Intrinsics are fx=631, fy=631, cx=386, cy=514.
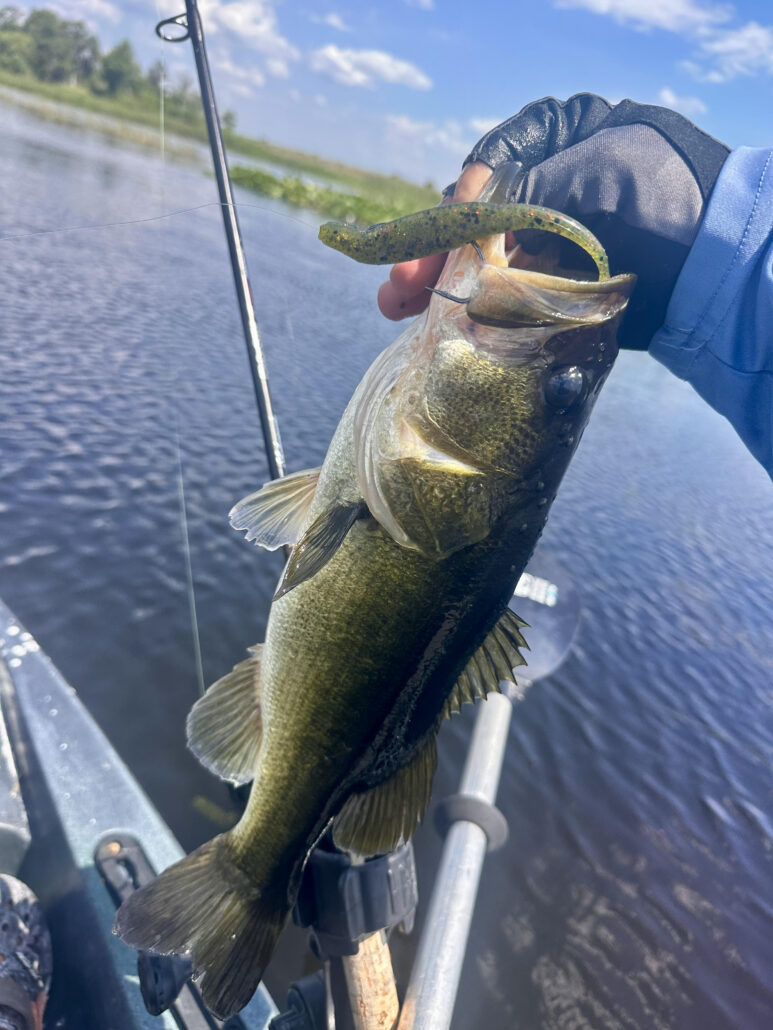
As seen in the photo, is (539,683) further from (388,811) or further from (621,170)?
(621,170)

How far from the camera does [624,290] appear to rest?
1.54 metres

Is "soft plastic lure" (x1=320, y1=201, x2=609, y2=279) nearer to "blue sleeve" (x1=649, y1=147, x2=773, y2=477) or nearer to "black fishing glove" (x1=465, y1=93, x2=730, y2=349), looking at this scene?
"black fishing glove" (x1=465, y1=93, x2=730, y2=349)

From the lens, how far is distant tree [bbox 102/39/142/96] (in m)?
40.4

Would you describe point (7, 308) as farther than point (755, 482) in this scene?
No

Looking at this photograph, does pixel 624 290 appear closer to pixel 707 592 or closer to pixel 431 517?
pixel 431 517

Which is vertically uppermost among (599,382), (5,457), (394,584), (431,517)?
(599,382)

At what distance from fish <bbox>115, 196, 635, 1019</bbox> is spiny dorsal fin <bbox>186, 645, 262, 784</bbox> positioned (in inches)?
4.2

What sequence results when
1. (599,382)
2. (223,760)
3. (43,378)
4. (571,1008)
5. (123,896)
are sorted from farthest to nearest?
(43,378), (571,1008), (123,896), (223,760), (599,382)

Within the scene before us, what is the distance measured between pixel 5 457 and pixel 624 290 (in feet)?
27.6

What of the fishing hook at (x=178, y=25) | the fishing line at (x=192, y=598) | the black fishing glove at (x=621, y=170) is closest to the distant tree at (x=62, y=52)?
the fishing line at (x=192, y=598)

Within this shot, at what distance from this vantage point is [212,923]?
187cm

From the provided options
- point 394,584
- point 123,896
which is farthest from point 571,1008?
point 394,584

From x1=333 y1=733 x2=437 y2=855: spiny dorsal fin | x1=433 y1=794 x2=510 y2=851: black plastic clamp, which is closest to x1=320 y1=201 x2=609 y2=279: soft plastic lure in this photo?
x1=333 y1=733 x2=437 y2=855: spiny dorsal fin

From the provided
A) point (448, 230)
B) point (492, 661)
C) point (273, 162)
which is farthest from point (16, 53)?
point (492, 661)
